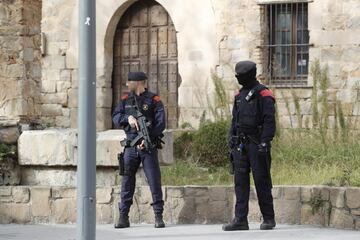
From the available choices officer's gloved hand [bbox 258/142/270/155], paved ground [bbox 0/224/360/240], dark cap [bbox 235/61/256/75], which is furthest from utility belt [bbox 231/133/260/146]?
paved ground [bbox 0/224/360/240]

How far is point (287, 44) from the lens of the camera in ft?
65.7

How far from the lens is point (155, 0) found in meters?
21.5

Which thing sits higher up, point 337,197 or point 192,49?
point 192,49

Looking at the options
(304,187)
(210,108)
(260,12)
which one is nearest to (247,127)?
(304,187)

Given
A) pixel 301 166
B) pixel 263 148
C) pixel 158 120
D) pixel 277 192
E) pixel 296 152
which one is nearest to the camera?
pixel 263 148

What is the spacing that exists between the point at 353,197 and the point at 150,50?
9.97 m

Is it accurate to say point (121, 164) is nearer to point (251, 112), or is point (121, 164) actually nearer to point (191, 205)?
point (191, 205)

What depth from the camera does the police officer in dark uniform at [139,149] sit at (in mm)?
12516

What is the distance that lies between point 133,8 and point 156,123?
9609 millimetres

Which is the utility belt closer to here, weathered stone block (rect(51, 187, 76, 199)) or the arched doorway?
weathered stone block (rect(51, 187, 76, 199))

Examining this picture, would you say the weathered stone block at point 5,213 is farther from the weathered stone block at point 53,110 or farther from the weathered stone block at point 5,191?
the weathered stone block at point 53,110

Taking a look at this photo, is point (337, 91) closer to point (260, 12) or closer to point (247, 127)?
point (260, 12)

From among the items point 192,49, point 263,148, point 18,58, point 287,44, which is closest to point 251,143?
point 263,148

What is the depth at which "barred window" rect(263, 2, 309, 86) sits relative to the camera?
19906 mm
